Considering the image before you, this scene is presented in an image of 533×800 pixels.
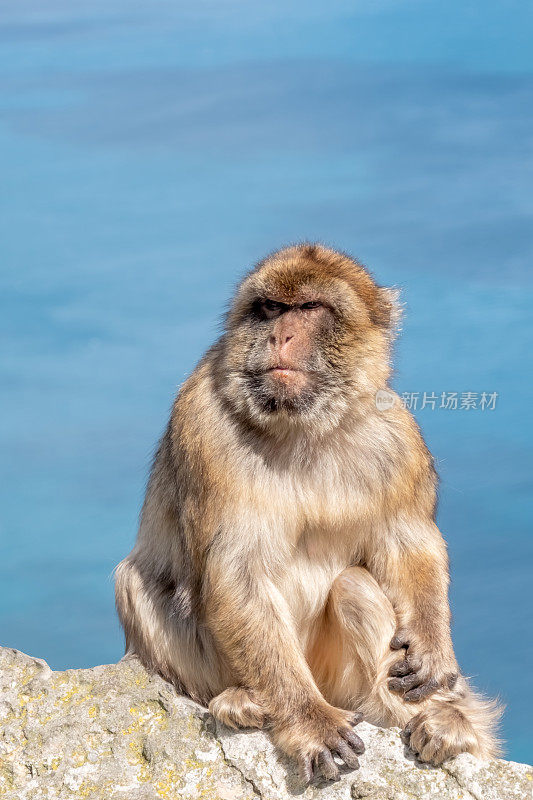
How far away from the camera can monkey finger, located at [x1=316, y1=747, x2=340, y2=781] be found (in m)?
4.29

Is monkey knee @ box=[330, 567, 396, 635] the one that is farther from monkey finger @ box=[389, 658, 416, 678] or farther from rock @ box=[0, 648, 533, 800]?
rock @ box=[0, 648, 533, 800]

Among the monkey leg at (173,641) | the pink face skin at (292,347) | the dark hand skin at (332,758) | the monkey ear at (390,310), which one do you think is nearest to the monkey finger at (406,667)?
the dark hand skin at (332,758)

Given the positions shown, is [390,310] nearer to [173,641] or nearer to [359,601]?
[359,601]

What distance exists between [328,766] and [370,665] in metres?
0.61

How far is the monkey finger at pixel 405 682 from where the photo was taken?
474cm

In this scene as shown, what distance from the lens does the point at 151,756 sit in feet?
14.6

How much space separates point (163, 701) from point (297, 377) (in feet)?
4.62

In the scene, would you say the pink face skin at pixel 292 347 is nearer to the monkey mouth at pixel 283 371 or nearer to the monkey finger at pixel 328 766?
the monkey mouth at pixel 283 371

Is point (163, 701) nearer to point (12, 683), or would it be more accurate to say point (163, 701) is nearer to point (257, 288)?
point (12, 683)

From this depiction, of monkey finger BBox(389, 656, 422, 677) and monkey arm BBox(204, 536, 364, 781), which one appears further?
monkey finger BBox(389, 656, 422, 677)

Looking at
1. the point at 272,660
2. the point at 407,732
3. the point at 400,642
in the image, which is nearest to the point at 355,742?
the point at 407,732

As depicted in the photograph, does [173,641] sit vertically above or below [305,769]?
above

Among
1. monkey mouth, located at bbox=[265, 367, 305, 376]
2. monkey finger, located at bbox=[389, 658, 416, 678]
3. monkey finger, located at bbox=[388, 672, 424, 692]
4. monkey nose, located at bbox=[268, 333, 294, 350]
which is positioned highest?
monkey nose, located at bbox=[268, 333, 294, 350]

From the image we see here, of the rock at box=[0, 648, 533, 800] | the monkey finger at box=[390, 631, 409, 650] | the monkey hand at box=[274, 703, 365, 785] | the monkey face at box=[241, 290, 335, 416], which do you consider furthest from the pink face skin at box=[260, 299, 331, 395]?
the rock at box=[0, 648, 533, 800]
